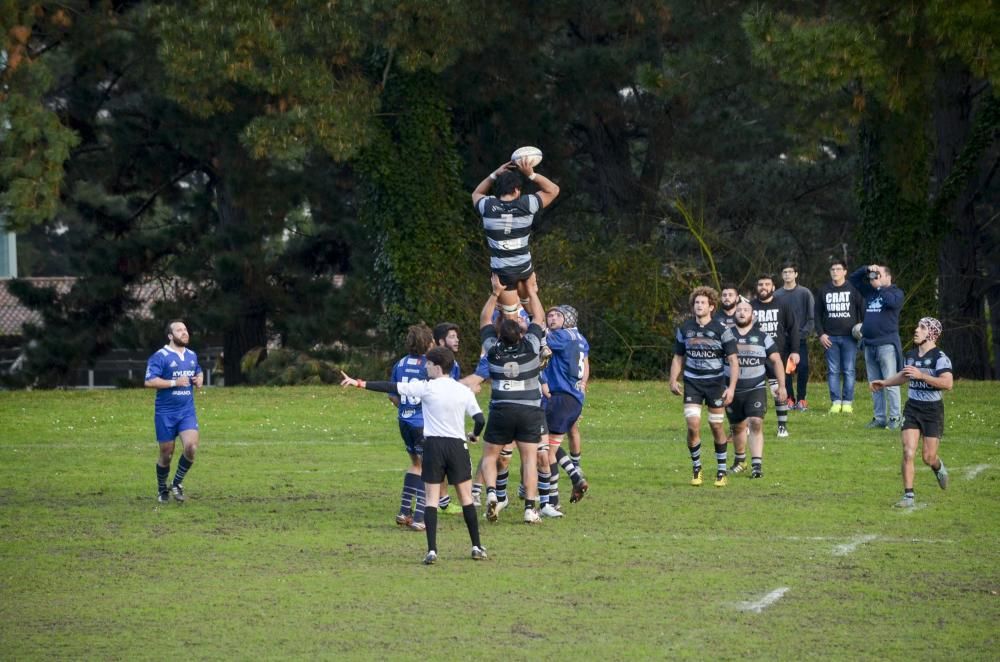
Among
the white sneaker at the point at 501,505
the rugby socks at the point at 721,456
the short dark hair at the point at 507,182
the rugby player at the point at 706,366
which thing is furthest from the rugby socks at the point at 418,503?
the rugby socks at the point at 721,456

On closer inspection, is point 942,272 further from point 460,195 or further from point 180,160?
point 180,160

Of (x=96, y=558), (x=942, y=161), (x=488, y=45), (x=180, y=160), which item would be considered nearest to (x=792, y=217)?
(x=942, y=161)

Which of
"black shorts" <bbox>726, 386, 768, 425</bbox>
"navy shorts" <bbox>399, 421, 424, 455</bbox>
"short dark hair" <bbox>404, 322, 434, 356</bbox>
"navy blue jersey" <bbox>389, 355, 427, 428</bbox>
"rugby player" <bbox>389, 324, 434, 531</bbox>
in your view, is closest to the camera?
"short dark hair" <bbox>404, 322, 434, 356</bbox>

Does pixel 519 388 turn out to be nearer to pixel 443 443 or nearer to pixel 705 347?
pixel 443 443

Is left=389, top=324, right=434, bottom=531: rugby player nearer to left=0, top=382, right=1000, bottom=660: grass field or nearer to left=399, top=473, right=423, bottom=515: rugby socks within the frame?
left=399, top=473, right=423, bottom=515: rugby socks

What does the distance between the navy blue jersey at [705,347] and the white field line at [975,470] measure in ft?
10.9

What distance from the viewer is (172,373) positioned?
1565 centimetres

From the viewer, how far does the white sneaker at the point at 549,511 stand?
14703 mm

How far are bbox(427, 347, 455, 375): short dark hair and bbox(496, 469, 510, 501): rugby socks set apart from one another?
262 cm

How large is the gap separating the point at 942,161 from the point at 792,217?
21.3 feet

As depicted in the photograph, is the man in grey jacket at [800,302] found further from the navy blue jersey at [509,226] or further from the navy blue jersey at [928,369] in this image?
the navy blue jersey at [509,226]

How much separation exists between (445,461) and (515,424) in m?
1.60

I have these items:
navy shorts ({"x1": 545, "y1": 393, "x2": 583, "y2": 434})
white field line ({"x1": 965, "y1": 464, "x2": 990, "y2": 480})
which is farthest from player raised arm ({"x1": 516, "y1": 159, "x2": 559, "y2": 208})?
white field line ({"x1": 965, "y1": 464, "x2": 990, "y2": 480})

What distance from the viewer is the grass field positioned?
→ 9.90 m
